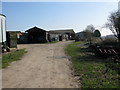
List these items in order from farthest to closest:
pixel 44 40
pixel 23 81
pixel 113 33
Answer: pixel 44 40, pixel 113 33, pixel 23 81

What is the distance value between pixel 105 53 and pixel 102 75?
294 inches

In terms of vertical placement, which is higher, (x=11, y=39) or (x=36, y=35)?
(x=36, y=35)

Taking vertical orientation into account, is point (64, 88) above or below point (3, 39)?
below

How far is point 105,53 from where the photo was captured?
1673 cm

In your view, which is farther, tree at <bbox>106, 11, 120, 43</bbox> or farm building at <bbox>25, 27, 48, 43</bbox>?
farm building at <bbox>25, 27, 48, 43</bbox>

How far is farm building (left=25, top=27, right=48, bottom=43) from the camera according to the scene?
51.1m

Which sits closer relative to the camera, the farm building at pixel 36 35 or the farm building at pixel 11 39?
the farm building at pixel 11 39

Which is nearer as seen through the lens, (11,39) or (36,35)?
(11,39)

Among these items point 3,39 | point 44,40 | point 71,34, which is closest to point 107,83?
point 3,39

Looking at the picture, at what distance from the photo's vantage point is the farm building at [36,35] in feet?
Answer: 168

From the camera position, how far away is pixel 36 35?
2047 inches

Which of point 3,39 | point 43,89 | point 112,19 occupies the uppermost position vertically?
point 112,19

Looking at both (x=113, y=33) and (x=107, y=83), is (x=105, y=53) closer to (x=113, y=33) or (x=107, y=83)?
(x=107, y=83)

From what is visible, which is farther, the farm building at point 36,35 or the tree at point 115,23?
the farm building at point 36,35
